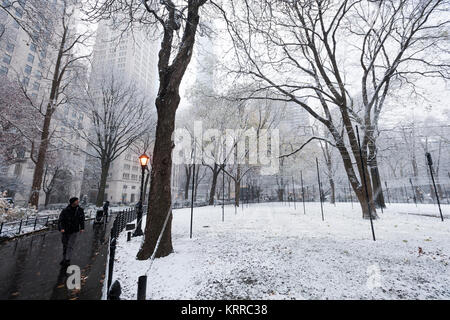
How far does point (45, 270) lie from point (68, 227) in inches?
43.9

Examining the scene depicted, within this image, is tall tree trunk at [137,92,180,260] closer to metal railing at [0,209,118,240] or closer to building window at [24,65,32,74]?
metal railing at [0,209,118,240]

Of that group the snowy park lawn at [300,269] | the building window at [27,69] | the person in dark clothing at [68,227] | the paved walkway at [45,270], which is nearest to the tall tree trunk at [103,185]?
the paved walkway at [45,270]

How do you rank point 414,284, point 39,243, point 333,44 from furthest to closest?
point 333,44, point 39,243, point 414,284

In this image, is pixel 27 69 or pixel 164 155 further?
pixel 27 69

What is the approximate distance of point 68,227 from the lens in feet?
18.0

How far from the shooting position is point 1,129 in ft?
55.1

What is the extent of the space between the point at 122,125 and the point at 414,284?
25.1 m

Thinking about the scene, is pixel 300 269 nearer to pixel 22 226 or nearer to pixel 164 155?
pixel 164 155

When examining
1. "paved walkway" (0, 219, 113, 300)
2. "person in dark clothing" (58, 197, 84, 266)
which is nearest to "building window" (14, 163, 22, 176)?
"paved walkway" (0, 219, 113, 300)

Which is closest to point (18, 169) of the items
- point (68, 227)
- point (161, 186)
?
point (68, 227)

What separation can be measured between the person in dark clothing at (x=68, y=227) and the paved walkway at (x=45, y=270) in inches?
14.7

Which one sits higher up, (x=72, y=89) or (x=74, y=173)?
(x=72, y=89)
